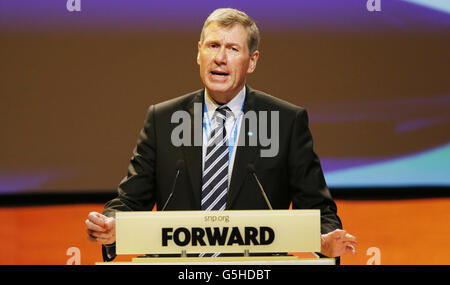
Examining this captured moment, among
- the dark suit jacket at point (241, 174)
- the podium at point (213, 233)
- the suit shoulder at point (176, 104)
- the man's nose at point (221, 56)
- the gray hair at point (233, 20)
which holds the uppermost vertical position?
the gray hair at point (233, 20)

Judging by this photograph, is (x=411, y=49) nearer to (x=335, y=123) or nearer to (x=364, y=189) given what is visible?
(x=335, y=123)

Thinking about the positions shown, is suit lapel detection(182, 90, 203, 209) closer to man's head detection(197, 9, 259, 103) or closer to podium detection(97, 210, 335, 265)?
man's head detection(197, 9, 259, 103)

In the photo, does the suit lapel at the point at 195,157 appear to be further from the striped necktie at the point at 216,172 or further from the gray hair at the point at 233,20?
the gray hair at the point at 233,20

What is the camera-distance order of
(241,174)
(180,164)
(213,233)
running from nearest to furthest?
(213,233) → (180,164) → (241,174)

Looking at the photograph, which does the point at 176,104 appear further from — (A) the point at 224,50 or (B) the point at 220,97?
(A) the point at 224,50

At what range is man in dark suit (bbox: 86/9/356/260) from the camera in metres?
2.49

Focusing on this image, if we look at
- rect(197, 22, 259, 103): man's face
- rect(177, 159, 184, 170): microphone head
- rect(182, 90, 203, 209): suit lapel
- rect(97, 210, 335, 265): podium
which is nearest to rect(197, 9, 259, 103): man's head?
rect(197, 22, 259, 103): man's face

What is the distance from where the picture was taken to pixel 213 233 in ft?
6.44

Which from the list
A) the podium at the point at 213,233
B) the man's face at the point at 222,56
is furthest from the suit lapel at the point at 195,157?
the podium at the point at 213,233

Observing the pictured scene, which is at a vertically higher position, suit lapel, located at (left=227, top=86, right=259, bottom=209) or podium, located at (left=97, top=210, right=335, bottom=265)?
suit lapel, located at (left=227, top=86, right=259, bottom=209)

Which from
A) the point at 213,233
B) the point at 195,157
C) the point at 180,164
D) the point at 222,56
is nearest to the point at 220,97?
the point at 222,56

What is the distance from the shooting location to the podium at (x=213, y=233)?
6.42 feet

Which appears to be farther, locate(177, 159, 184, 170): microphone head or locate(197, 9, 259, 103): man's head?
locate(197, 9, 259, 103): man's head

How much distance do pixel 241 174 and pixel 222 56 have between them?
49 centimetres
